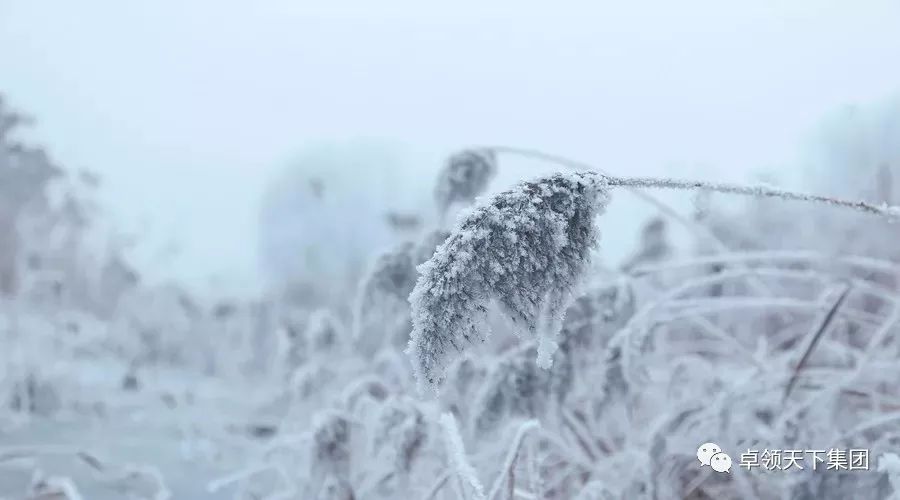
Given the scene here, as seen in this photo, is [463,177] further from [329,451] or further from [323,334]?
[323,334]

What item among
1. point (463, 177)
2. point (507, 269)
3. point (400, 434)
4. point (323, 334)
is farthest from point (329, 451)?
point (323, 334)

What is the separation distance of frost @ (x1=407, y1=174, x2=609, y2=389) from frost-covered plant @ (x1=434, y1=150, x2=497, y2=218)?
3.10ft

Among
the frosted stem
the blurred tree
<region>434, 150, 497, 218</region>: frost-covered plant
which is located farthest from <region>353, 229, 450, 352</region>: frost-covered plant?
the blurred tree

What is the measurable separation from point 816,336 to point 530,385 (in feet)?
2.36

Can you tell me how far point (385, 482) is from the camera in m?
2.18

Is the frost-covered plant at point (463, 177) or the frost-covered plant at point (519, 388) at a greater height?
the frost-covered plant at point (463, 177)

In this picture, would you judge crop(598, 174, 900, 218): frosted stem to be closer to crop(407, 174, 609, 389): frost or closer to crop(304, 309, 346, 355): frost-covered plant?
crop(407, 174, 609, 389): frost

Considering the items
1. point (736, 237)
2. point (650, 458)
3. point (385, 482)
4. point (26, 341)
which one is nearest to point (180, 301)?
point (26, 341)

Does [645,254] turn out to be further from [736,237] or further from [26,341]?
[26,341]

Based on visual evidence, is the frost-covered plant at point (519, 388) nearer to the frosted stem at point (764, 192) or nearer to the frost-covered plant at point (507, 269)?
the frosted stem at point (764, 192)

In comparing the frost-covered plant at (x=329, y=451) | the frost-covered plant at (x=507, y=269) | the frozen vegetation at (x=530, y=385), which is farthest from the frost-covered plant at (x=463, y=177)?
the frost-covered plant at (x=507, y=269)

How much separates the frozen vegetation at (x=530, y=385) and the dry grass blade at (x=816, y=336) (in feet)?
0.07

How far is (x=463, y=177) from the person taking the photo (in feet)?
6.35

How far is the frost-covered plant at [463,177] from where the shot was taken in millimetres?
1940
